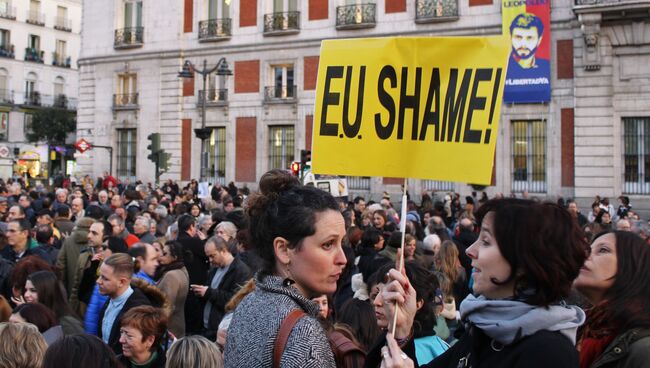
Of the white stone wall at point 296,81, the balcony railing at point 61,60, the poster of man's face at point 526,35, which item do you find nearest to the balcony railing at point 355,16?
the white stone wall at point 296,81

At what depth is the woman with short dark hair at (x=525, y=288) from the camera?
8.03 feet

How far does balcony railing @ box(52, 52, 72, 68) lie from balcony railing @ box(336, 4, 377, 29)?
3546cm

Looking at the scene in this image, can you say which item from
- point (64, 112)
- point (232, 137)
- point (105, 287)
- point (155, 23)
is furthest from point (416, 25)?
point (64, 112)

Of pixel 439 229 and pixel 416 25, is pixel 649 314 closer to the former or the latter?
pixel 439 229

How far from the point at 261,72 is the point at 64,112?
3076cm

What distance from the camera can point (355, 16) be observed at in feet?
90.3

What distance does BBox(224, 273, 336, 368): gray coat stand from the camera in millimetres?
2447

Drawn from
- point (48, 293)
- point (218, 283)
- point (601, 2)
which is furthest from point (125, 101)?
point (48, 293)

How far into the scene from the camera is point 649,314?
3.36m

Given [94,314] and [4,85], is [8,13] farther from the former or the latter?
[94,314]

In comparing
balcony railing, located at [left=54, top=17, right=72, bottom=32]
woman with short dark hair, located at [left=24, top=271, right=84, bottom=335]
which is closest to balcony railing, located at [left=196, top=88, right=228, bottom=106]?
woman with short dark hair, located at [left=24, top=271, right=84, bottom=335]

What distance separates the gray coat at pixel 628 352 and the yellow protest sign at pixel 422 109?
0.96 meters

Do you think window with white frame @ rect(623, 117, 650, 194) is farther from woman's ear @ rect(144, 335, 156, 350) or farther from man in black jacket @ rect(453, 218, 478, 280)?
woman's ear @ rect(144, 335, 156, 350)

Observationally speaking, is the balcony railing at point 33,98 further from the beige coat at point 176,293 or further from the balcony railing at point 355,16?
the beige coat at point 176,293
